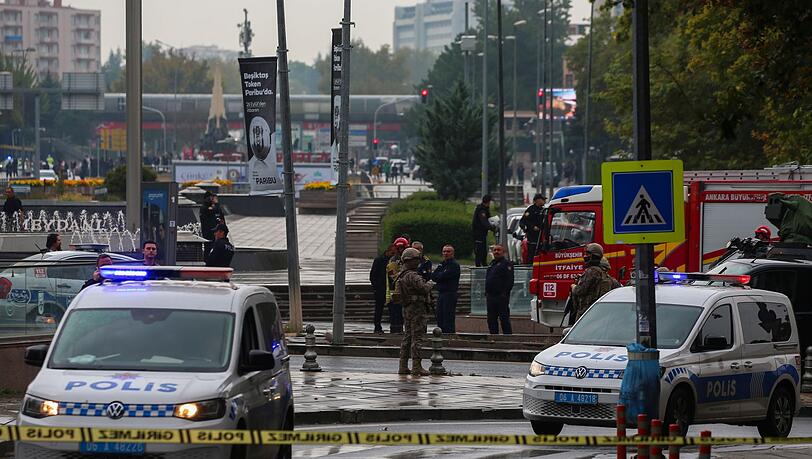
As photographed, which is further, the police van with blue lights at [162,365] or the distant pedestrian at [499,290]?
the distant pedestrian at [499,290]

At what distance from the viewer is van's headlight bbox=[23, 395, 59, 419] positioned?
33.0 ft

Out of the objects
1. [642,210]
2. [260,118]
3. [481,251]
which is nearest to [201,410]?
[642,210]

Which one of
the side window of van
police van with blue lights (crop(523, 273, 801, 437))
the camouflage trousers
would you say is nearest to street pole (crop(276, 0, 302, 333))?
the camouflage trousers

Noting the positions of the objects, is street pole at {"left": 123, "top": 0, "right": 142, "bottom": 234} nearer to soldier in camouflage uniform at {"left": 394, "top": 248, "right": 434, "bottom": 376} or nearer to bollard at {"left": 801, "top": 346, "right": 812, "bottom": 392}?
soldier in camouflage uniform at {"left": 394, "top": 248, "right": 434, "bottom": 376}

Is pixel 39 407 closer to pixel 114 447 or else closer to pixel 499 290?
pixel 114 447

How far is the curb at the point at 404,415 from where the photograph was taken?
1641cm

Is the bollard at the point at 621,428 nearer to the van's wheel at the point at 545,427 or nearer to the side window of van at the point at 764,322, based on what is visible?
the van's wheel at the point at 545,427

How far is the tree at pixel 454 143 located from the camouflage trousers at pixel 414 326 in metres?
42.1

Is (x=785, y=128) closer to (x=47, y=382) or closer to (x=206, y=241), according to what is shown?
(x=206, y=241)

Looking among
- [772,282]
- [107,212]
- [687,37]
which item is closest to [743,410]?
[772,282]

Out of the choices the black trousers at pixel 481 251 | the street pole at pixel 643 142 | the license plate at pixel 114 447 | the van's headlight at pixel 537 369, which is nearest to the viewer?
the license plate at pixel 114 447

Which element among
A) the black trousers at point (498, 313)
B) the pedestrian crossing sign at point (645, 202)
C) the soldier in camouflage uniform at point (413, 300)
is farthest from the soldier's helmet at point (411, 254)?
the black trousers at point (498, 313)

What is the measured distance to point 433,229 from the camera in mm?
51250

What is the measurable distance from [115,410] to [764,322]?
8.19 m
